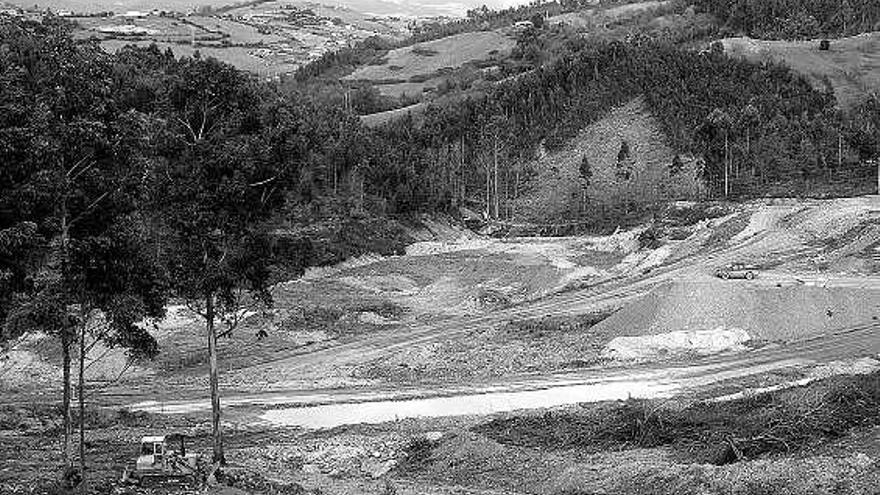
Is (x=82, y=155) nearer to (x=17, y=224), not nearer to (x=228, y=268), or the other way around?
(x=17, y=224)

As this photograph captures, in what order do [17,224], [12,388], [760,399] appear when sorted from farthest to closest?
[12,388], [760,399], [17,224]

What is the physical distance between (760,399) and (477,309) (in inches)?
1470

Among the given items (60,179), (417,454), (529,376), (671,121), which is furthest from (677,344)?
(671,121)

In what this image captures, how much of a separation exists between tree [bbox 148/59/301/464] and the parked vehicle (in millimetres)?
41446

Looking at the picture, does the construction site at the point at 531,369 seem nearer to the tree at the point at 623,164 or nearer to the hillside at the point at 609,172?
the hillside at the point at 609,172

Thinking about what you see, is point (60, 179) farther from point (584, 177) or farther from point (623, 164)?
point (623, 164)

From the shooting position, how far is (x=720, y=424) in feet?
112

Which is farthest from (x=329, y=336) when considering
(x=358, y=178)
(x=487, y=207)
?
(x=487, y=207)

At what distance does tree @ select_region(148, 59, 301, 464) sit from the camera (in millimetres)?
30172

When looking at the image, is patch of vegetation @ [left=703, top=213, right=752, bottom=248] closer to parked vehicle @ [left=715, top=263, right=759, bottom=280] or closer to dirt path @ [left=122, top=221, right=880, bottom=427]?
parked vehicle @ [left=715, top=263, right=759, bottom=280]

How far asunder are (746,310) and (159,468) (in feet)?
124

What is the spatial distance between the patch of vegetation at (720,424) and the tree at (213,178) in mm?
12264

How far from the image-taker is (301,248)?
3372cm

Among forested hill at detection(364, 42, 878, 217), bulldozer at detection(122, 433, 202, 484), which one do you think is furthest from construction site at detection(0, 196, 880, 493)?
forested hill at detection(364, 42, 878, 217)
